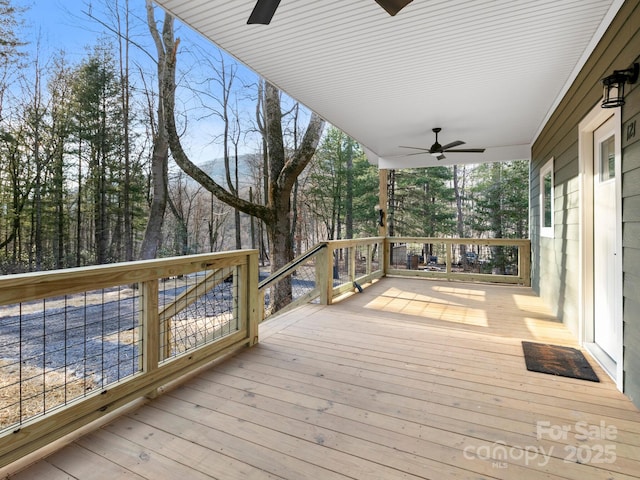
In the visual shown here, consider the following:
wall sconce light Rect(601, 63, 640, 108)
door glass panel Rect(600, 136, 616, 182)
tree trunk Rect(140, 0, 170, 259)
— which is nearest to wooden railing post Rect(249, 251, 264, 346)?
wall sconce light Rect(601, 63, 640, 108)

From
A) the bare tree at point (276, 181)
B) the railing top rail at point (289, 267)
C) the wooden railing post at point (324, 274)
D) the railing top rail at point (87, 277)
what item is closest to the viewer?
the railing top rail at point (87, 277)

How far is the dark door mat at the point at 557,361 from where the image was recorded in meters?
2.51

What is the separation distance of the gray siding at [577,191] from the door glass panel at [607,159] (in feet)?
1.17

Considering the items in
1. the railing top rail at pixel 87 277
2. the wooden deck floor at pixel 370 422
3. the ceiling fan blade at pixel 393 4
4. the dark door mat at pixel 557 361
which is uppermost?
the ceiling fan blade at pixel 393 4

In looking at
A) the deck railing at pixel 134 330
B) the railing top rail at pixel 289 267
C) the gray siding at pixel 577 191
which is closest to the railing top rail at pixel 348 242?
the deck railing at pixel 134 330

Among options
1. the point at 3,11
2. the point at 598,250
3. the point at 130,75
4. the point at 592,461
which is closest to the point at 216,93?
the point at 130,75

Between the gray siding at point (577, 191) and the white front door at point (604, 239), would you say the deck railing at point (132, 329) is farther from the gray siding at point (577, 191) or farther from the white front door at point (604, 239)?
the white front door at point (604, 239)

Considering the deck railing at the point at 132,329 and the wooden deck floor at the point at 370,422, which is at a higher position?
the deck railing at the point at 132,329

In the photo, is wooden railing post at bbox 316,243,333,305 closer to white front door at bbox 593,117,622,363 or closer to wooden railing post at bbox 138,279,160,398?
wooden railing post at bbox 138,279,160,398

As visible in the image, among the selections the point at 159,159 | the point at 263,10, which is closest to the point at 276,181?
the point at 159,159

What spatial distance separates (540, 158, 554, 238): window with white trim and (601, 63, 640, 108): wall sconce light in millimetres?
2280

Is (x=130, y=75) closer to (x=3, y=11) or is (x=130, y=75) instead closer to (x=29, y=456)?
(x=3, y=11)

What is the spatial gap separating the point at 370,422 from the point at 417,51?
9.92 ft

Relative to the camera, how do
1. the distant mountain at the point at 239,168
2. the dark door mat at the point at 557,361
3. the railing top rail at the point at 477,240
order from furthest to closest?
the distant mountain at the point at 239,168
the railing top rail at the point at 477,240
the dark door mat at the point at 557,361
